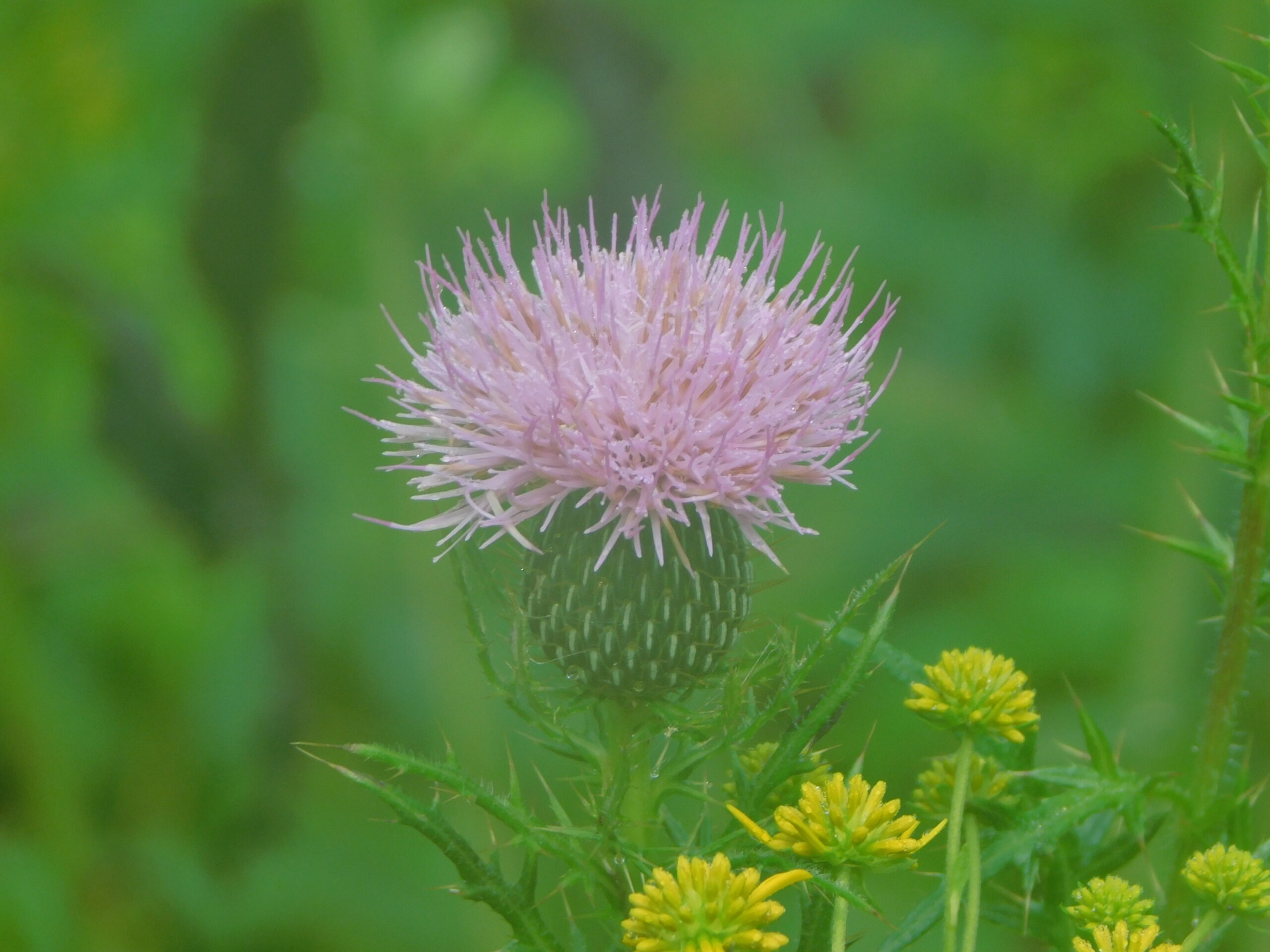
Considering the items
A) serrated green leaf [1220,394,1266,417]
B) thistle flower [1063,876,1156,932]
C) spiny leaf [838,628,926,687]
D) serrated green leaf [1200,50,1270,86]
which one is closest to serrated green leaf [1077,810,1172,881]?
thistle flower [1063,876,1156,932]

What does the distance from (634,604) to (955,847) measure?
28.5 inches

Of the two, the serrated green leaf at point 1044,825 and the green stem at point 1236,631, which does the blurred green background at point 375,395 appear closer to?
the green stem at point 1236,631

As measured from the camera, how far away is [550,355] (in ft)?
7.54

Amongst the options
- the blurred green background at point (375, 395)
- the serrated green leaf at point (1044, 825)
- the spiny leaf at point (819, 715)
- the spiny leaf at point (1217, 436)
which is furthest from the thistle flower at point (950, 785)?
the blurred green background at point (375, 395)

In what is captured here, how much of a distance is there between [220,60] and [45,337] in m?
1.21

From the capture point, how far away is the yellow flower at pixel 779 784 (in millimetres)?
2029

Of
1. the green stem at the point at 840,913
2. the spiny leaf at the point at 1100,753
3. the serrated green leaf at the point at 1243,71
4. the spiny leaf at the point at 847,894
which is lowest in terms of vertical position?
the green stem at the point at 840,913

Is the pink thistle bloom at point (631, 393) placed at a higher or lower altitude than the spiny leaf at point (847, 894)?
higher

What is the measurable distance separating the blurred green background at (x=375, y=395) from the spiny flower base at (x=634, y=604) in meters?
2.11

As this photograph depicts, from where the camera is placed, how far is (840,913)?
1.67 metres

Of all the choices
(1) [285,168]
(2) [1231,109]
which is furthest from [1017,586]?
(1) [285,168]

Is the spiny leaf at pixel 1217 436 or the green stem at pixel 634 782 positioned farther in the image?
the green stem at pixel 634 782

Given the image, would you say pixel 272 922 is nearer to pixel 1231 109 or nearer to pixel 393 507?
pixel 393 507

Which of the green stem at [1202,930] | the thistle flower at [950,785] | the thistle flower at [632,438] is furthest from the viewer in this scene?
the thistle flower at [632,438]
